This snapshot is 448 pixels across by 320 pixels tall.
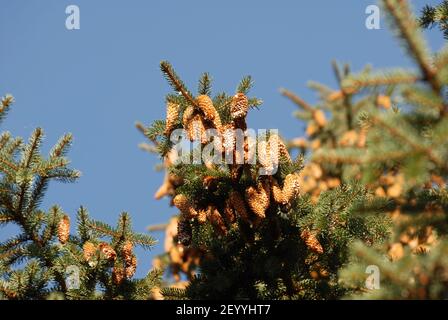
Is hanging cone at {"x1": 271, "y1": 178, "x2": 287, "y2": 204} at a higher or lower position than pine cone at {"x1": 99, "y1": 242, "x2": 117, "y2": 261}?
higher

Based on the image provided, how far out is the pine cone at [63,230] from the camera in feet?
12.1

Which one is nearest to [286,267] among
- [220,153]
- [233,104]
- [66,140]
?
[220,153]

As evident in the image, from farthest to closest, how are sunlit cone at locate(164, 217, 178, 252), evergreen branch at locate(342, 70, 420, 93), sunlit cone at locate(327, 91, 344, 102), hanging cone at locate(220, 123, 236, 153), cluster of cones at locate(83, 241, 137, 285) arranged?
1. sunlit cone at locate(164, 217, 178, 252)
2. cluster of cones at locate(83, 241, 137, 285)
3. hanging cone at locate(220, 123, 236, 153)
4. sunlit cone at locate(327, 91, 344, 102)
5. evergreen branch at locate(342, 70, 420, 93)

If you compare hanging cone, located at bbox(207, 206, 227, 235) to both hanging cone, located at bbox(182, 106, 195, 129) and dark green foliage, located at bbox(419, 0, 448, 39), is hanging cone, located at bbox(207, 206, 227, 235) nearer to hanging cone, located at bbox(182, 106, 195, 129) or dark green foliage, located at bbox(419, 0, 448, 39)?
hanging cone, located at bbox(182, 106, 195, 129)

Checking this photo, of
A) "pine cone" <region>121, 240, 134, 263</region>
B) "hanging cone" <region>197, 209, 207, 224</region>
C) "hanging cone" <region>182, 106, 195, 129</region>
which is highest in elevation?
"hanging cone" <region>182, 106, 195, 129</region>

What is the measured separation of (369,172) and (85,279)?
2.36 meters

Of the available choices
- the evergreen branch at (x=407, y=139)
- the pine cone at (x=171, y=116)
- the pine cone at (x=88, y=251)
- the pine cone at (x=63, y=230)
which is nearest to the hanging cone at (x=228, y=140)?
the pine cone at (x=171, y=116)

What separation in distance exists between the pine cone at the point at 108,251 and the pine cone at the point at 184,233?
505mm

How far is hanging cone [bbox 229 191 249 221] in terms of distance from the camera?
3.55 metres

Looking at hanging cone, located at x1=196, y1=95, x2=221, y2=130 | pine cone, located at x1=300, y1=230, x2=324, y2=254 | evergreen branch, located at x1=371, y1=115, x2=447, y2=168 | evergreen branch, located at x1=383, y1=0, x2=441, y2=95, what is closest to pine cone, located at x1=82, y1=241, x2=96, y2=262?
hanging cone, located at x1=196, y1=95, x2=221, y2=130

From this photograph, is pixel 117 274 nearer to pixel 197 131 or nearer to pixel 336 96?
pixel 197 131

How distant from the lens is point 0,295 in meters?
3.40

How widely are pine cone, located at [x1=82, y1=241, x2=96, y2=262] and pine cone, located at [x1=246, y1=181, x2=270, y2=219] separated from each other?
1.17 m

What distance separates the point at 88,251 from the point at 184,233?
70cm
